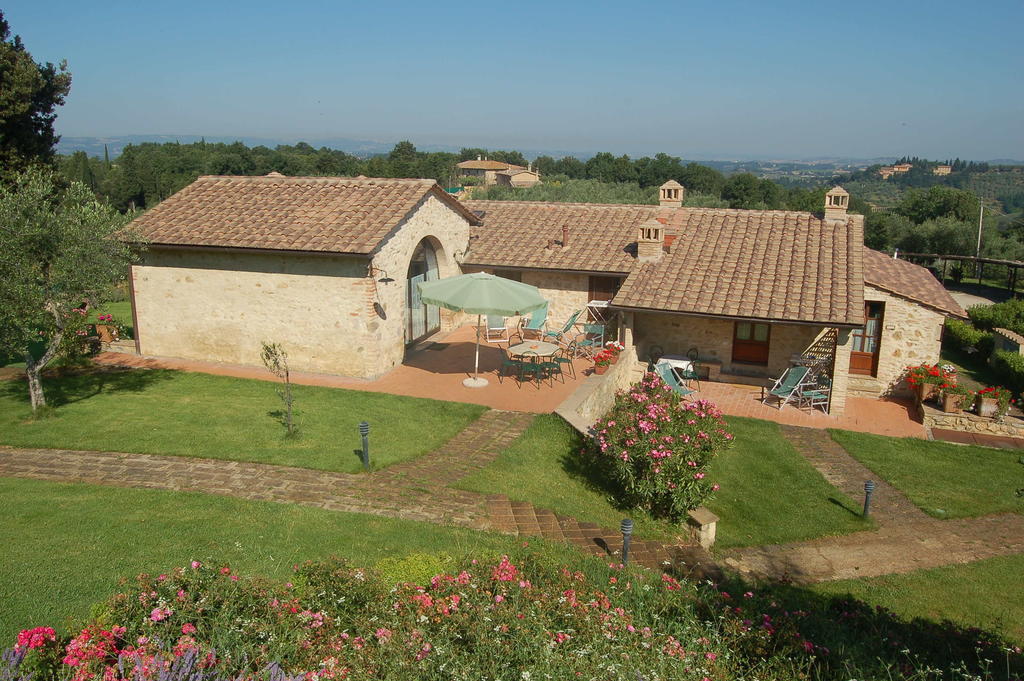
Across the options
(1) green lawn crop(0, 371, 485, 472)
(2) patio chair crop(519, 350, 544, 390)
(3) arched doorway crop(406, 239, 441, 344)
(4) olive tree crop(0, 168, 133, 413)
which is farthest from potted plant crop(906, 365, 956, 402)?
(4) olive tree crop(0, 168, 133, 413)

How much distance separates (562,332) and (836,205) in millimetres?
8887

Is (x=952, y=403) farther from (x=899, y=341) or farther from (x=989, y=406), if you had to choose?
(x=899, y=341)

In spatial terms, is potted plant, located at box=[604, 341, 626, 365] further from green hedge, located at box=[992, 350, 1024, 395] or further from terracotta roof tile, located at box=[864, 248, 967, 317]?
green hedge, located at box=[992, 350, 1024, 395]

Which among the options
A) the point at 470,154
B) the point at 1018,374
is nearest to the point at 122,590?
the point at 1018,374

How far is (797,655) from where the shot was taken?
19.8ft

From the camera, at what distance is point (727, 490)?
40.0ft

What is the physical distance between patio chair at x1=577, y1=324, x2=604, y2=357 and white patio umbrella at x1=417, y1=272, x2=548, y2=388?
3832 mm

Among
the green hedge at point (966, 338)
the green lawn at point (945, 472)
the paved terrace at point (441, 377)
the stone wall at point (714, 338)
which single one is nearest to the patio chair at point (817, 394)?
the stone wall at point (714, 338)

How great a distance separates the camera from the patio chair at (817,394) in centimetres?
1606

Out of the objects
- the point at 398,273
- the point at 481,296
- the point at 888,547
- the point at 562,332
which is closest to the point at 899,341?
the point at 562,332

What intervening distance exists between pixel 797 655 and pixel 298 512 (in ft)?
20.9

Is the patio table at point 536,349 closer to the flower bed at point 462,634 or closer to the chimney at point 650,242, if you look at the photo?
the chimney at point 650,242

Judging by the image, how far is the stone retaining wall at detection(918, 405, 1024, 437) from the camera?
15148 millimetres

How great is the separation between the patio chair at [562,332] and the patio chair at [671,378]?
3.08m
